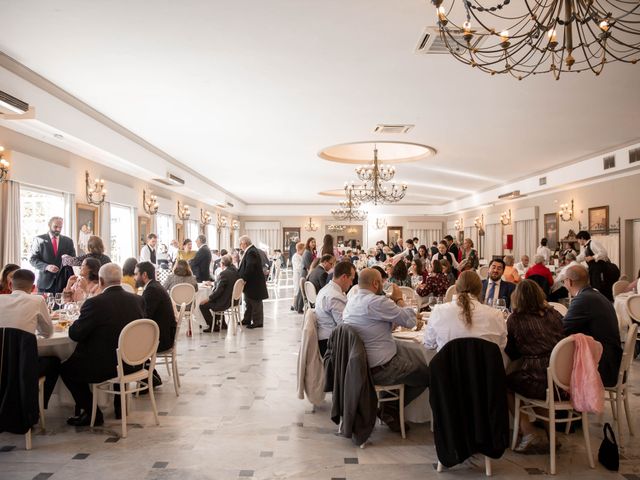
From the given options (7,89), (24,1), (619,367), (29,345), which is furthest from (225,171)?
(619,367)

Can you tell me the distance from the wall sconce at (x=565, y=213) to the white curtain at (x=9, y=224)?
38.6 ft

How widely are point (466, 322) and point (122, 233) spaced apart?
947cm

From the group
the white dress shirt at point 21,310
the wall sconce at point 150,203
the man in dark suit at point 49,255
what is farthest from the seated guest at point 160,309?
the wall sconce at point 150,203

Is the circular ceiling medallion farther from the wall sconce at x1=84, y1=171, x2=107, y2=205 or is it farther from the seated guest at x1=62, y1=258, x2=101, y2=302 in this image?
the seated guest at x1=62, y1=258, x2=101, y2=302

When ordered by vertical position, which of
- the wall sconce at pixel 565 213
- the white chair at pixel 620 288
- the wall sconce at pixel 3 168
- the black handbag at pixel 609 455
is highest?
the wall sconce at pixel 3 168

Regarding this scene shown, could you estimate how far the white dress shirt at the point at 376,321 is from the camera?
3.68 m

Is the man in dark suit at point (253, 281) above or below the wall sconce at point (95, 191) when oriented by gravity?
below

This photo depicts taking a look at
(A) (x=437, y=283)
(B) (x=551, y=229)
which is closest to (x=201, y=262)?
(A) (x=437, y=283)

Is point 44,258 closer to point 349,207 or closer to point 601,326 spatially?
point 601,326

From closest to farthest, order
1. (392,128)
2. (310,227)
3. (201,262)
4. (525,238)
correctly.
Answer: (392,128) < (201,262) < (525,238) < (310,227)

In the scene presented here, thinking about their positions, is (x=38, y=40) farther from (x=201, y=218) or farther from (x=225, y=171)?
(x=201, y=218)

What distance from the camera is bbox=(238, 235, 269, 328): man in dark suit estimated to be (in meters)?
8.73

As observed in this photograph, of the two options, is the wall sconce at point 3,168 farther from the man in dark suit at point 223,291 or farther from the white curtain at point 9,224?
the man in dark suit at point 223,291

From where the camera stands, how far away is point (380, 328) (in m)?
3.75
